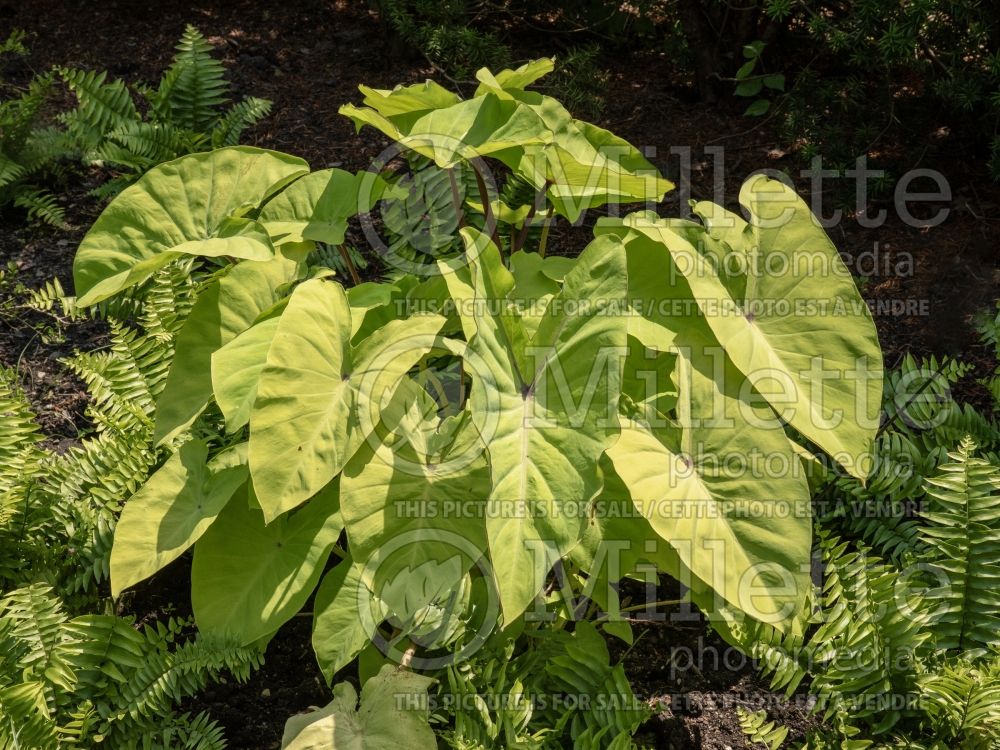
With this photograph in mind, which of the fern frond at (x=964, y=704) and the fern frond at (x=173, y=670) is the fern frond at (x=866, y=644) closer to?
the fern frond at (x=964, y=704)

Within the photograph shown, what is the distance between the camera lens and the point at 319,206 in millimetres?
2443

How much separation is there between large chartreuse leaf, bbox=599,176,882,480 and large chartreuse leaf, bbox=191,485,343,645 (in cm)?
99

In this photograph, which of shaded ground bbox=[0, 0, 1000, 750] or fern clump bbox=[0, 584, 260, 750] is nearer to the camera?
fern clump bbox=[0, 584, 260, 750]

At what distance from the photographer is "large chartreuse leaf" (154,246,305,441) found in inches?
83.8

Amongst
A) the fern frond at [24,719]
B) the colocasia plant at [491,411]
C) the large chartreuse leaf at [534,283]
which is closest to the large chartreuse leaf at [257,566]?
the colocasia plant at [491,411]

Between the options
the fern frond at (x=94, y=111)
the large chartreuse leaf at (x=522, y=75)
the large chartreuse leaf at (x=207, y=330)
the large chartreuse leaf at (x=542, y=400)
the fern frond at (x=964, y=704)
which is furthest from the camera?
the fern frond at (x=94, y=111)

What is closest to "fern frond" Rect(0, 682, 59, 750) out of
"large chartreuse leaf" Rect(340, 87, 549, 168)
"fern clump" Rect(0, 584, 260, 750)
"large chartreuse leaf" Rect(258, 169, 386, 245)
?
"fern clump" Rect(0, 584, 260, 750)

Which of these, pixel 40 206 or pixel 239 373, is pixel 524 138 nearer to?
pixel 239 373

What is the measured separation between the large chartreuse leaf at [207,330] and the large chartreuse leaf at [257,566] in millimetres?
257

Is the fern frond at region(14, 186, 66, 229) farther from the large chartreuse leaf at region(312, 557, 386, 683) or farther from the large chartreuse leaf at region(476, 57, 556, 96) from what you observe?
the large chartreuse leaf at region(312, 557, 386, 683)

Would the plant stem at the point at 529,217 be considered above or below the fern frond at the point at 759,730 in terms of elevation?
above

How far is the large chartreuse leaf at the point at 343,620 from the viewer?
6.41ft

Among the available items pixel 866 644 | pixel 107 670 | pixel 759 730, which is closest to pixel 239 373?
pixel 107 670

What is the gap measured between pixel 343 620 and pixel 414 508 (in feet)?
1.00
